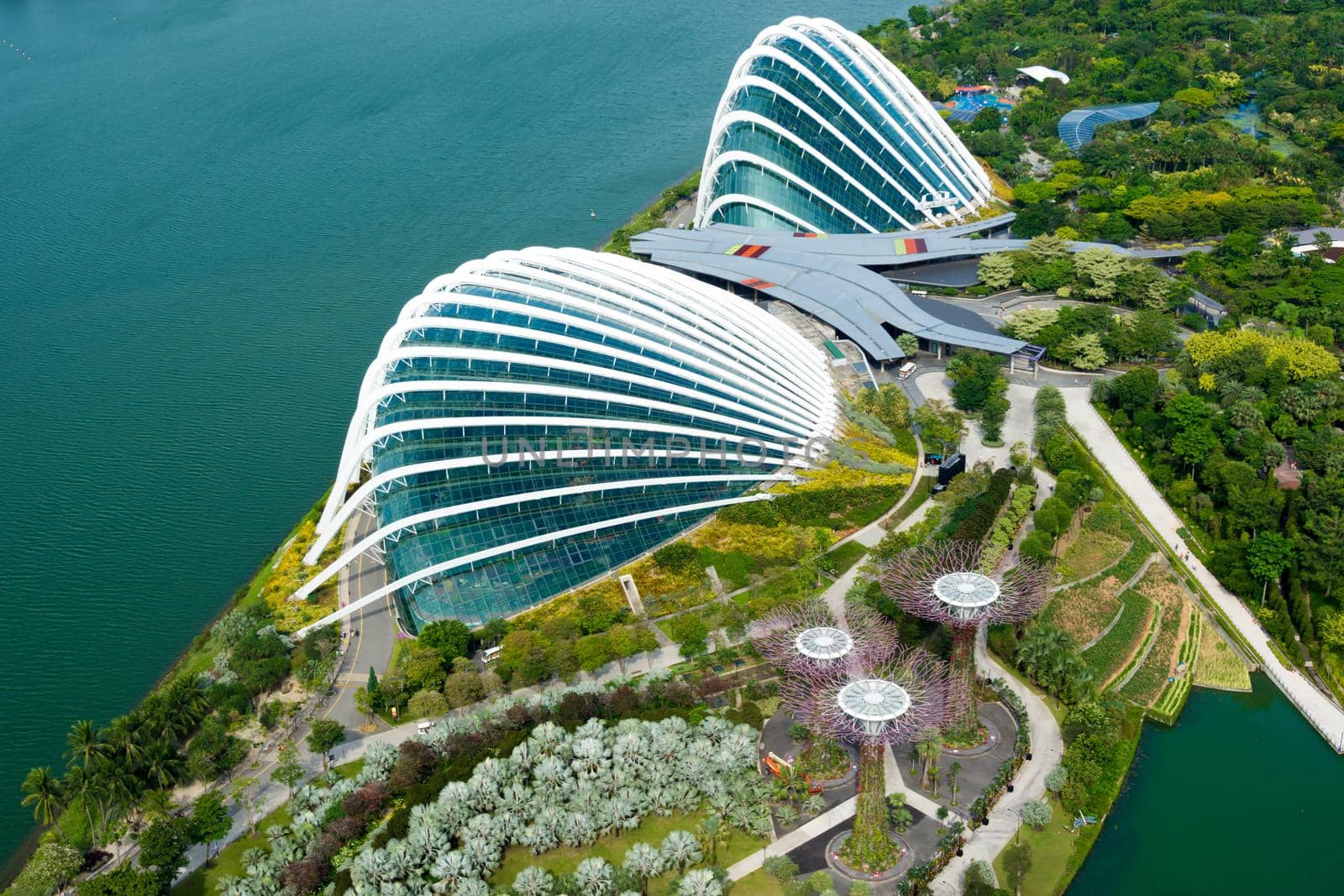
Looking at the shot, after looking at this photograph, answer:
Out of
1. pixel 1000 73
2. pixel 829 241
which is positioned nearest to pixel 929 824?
pixel 829 241

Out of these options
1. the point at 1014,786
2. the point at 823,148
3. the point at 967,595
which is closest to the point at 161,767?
the point at 967,595

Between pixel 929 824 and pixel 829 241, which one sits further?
pixel 829 241

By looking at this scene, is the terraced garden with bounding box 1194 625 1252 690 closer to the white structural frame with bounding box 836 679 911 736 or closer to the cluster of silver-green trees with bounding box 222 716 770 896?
the white structural frame with bounding box 836 679 911 736

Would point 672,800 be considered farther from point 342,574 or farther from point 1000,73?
point 1000,73

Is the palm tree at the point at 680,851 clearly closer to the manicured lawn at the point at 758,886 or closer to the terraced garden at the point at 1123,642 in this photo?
the manicured lawn at the point at 758,886

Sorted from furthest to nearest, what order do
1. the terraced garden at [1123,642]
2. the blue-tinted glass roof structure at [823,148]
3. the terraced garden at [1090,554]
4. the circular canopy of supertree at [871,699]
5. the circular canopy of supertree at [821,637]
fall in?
the blue-tinted glass roof structure at [823,148], the terraced garden at [1090,554], the terraced garden at [1123,642], the circular canopy of supertree at [821,637], the circular canopy of supertree at [871,699]

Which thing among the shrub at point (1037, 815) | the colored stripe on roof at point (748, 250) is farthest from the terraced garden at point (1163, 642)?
the colored stripe on roof at point (748, 250)
